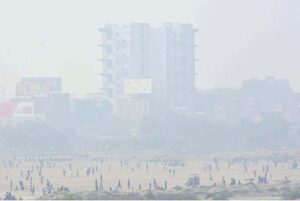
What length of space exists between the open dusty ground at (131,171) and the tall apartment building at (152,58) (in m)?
54.0

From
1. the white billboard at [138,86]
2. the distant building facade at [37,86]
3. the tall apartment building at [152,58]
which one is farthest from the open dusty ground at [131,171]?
the tall apartment building at [152,58]

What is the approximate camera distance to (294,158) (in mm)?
95625

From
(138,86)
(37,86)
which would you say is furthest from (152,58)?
(37,86)

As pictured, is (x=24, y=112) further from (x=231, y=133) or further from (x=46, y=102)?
(x=231, y=133)

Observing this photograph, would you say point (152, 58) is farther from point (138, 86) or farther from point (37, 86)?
point (37, 86)

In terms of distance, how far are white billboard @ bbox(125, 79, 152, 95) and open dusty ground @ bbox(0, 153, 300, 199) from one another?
42.0m

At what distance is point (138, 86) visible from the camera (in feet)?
489

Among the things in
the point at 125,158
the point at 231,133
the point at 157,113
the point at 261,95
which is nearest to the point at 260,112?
the point at 261,95

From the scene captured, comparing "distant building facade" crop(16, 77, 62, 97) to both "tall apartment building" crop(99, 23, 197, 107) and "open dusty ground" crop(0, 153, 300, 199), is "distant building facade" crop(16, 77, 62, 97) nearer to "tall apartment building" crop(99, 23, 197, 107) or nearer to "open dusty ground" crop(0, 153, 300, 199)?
"tall apartment building" crop(99, 23, 197, 107)

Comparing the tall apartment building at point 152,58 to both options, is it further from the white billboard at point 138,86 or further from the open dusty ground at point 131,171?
the open dusty ground at point 131,171

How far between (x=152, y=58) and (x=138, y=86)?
617 inches

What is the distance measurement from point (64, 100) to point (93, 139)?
63.8ft

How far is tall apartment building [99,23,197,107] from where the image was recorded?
160m

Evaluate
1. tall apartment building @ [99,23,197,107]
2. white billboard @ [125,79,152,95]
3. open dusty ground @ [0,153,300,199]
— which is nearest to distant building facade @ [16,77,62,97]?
tall apartment building @ [99,23,197,107]
